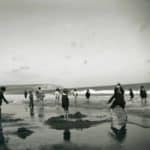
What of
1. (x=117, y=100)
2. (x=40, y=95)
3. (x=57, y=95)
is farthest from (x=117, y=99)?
(x=40, y=95)

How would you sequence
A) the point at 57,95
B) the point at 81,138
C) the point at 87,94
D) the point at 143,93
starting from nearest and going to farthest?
1. the point at 81,138
2. the point at 57,95
3. the point at 87,94
4. the point at 143,93

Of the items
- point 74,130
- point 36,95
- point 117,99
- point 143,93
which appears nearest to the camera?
point 74,130

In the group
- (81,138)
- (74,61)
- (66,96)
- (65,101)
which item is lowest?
(81,138)

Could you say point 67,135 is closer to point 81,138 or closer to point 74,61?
point 81,138

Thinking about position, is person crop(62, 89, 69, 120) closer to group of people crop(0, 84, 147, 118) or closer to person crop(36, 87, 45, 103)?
group of people crop(0, 84, 147, 118)

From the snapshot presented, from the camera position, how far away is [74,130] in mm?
5035

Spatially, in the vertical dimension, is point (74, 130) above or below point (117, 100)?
below

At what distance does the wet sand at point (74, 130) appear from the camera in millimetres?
4074

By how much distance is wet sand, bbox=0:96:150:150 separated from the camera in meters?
4.07

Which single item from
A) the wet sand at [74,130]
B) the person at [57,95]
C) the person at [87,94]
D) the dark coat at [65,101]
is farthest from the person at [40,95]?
the person at [87,94]

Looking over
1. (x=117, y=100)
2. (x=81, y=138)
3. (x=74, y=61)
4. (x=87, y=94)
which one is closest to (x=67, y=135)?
(x=81, y=138)

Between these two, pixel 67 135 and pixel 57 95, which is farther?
pixel 57 95

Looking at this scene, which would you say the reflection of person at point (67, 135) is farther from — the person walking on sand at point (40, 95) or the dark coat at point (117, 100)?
the person walking on sand at point (40, 95)

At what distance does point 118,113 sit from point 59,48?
7.55 ft
